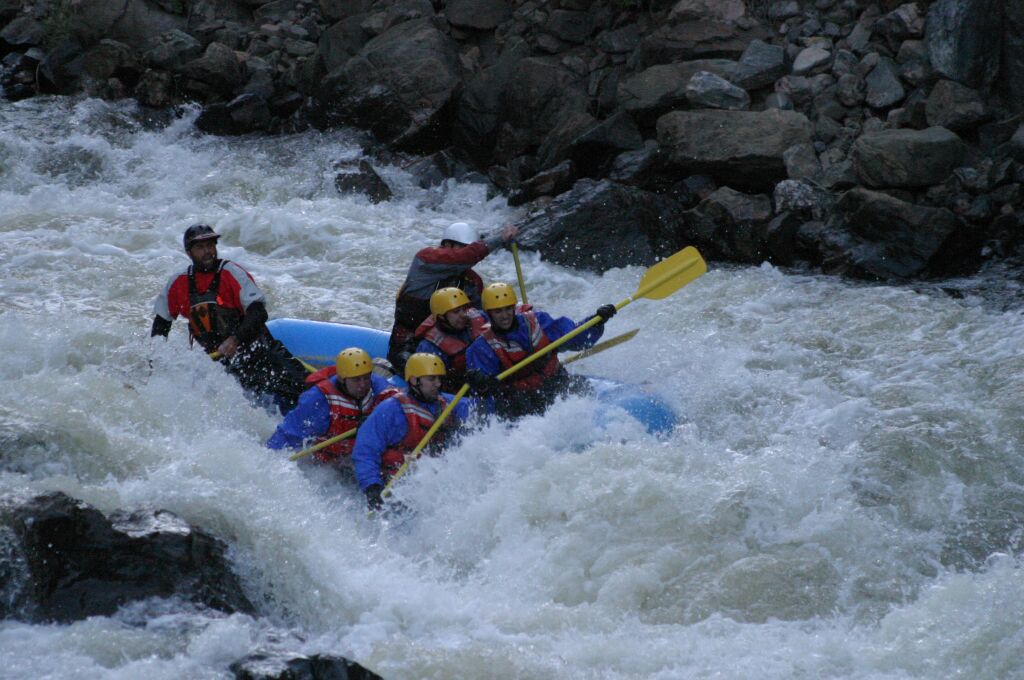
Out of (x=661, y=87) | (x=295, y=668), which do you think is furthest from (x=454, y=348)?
(x=661, y=87)

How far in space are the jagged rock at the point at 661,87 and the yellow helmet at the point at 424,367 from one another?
6.13 meters

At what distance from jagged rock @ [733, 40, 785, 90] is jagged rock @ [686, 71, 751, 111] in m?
0.12

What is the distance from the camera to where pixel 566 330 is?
735 centimetres

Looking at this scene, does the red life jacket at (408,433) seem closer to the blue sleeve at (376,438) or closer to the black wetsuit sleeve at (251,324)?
the blue sleeve at (376,438)

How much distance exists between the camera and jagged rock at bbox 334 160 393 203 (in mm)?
12000

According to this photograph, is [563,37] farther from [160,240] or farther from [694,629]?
[694,629]

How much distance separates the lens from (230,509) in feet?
17.6

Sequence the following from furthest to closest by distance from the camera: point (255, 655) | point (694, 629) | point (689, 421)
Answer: point (689, 421) < point (694, 629) < point (255, 655)

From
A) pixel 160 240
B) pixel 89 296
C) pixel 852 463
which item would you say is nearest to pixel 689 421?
pixel 852 463

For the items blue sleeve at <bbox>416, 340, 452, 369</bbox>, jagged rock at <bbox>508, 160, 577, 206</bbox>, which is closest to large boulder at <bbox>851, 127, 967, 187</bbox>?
jagged rock at <bbox>508, 160, 577, 206</bbox>

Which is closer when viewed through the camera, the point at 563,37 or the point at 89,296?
the point at 89,296

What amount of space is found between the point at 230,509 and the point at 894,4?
28.4 ft

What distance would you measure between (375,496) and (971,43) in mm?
7467

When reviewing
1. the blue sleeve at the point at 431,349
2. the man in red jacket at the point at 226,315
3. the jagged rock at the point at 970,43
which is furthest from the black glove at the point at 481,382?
the jagged rock at the point at 970,43
